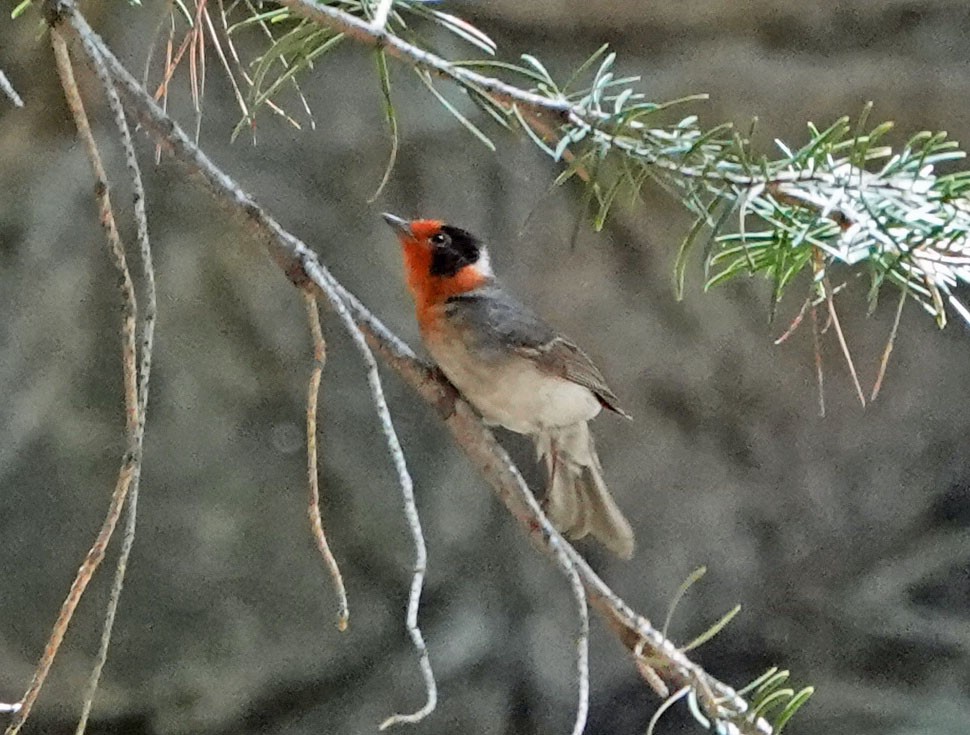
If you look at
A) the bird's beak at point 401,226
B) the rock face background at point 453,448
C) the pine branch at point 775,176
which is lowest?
the rock face background at point 453,448

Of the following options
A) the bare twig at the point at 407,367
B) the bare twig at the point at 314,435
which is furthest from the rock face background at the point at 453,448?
the bare twig at the point at 314,435

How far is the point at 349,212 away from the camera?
1.07 metres

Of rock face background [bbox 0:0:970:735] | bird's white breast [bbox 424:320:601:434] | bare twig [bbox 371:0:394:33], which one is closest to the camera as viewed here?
bare twig [bbox 371:0:394:33]

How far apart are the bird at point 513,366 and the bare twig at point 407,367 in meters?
0.11

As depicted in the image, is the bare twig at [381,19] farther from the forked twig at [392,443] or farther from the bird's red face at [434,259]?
the bird's red face at [434,259]

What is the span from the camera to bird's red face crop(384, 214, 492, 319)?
827mm

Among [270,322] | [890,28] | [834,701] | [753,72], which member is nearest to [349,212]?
[270,322]

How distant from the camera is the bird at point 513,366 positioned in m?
0.76

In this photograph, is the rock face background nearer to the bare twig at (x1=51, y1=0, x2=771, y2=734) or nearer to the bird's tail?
the bird's tail

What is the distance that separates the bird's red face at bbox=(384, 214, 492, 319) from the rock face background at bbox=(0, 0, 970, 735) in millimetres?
256

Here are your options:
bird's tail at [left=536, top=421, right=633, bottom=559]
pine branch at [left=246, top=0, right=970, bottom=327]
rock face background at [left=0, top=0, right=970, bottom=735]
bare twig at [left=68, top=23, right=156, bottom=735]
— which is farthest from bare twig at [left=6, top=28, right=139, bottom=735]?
rock face background at [left=0, top=0, right=970, bottom=735]

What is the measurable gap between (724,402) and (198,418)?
2.04ft

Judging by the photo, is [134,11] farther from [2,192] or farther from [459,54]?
[459,54]

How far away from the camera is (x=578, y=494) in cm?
87
